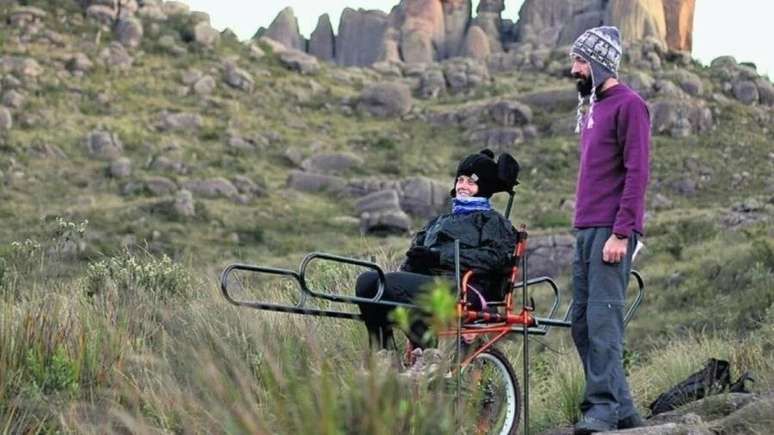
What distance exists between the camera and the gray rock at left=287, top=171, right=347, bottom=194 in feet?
148

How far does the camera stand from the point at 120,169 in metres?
42.7


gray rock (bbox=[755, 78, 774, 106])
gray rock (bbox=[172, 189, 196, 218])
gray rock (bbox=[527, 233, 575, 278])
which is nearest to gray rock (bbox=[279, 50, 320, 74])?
gray rock (bbox=[755, 78, 774, 106])

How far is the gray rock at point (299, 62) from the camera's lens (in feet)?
209

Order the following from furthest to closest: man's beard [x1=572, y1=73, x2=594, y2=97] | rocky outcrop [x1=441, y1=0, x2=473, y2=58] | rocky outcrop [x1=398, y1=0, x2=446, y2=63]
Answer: rocky outcrop [x1=441, y1=0, x2=473, y2=58] → rocky outcrop [x1=398, y1=0, x2=446, y2=63] → man's beard [x1=572, y1=73, x2=594, y2=97]

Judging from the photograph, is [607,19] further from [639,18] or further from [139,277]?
[139,277]

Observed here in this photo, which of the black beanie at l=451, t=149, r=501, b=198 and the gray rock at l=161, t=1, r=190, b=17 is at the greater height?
the gray rock at l=161, t=1, r=190, b=17

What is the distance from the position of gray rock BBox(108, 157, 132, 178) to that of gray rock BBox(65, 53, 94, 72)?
12.0 m

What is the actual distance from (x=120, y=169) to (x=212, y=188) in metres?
3.48

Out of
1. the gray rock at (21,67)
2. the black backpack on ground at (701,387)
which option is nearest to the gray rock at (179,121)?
the gray rock at (21,67)

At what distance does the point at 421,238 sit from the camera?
19.0 feet

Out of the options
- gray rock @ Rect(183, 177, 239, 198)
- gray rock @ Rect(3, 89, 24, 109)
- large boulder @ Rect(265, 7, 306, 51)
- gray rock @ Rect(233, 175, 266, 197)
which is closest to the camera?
gray rock @ Rect(183, 177, 239, 198)

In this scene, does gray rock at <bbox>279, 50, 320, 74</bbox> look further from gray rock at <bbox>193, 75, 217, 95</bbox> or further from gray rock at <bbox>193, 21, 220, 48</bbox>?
gray rock at <bbox>193, 75, 217, 95</bbox>

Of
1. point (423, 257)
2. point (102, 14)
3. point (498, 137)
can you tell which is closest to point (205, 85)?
point (102, 14)

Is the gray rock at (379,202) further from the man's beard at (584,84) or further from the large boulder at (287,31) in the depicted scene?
the large boulder at (287,31)
